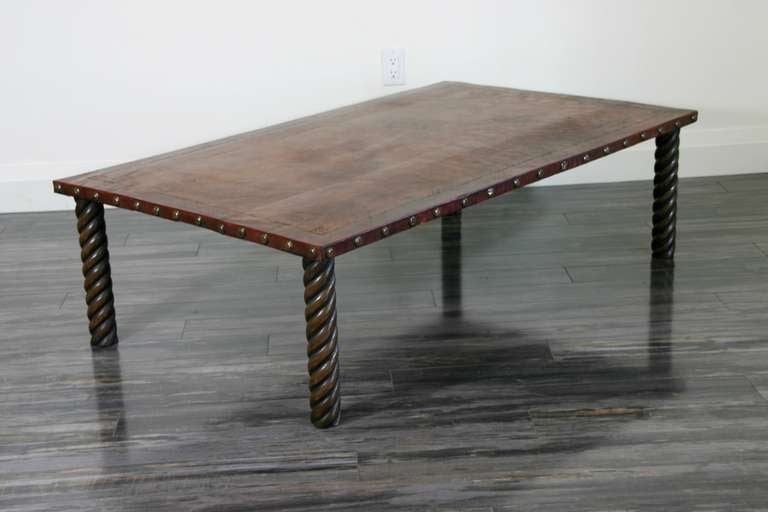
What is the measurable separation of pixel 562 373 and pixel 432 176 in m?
0.52

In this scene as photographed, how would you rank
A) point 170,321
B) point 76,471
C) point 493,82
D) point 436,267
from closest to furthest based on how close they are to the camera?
1. point 76,471
2. point 170,321
3. point 436,267
4. point 493,82

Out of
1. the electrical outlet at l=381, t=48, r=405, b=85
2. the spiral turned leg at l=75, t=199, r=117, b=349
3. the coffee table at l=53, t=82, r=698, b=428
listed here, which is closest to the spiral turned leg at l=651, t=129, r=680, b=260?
the coffee table at l=53, t=82, r=698, b=428

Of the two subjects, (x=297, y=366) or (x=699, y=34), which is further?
(x=699, y=34)

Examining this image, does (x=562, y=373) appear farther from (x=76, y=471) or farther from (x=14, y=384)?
(x=14, y=384)

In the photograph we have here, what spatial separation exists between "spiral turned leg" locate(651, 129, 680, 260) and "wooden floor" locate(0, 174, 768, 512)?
6 centimetres

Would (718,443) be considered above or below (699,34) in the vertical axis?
below

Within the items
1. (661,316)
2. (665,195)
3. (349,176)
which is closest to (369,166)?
(349,176)

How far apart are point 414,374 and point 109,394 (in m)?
0.66

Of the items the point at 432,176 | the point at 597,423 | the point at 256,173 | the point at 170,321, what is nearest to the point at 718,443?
the point at 597,423

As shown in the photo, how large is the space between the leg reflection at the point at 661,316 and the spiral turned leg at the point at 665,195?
4 centimetres

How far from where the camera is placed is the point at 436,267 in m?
3.22

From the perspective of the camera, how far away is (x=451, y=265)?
3234 millimetres

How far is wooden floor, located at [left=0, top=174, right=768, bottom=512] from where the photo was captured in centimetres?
216

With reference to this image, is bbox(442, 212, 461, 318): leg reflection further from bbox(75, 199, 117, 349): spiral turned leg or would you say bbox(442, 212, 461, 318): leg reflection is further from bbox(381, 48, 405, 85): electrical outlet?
bbox(75, 199, 117, 349): spiral turned leg
